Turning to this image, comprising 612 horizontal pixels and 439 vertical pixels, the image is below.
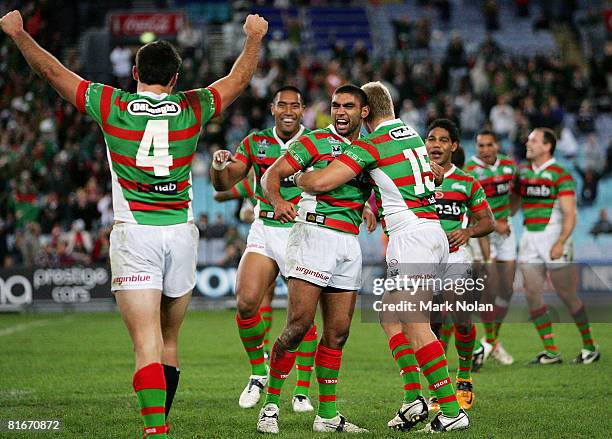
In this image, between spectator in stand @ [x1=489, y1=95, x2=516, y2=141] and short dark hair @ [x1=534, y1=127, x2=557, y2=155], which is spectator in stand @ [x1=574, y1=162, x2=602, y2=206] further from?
short dark hair @ [x1=534, y1=127, x2=557, y2=155]

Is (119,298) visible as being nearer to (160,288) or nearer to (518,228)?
(160,288)

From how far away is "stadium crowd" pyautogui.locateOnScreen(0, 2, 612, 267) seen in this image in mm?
23594

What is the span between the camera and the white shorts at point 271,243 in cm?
973

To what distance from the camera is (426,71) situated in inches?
1160

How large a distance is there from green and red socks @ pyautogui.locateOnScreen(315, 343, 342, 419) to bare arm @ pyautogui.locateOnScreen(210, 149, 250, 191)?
5.82ft

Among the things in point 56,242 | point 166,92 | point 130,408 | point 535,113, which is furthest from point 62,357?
point 535,113

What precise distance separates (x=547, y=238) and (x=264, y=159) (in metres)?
4.77

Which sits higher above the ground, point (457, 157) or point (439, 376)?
point (457, 157)

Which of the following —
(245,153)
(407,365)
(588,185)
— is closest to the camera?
(407,365)

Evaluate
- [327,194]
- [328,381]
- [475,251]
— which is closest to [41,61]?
[327,194]

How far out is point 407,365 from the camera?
8.35m

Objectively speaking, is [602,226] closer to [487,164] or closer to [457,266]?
[487,164]

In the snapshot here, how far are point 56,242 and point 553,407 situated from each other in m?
15.8

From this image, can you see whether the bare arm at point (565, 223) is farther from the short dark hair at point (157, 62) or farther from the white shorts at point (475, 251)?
the short dark hair at point (157, 62)
